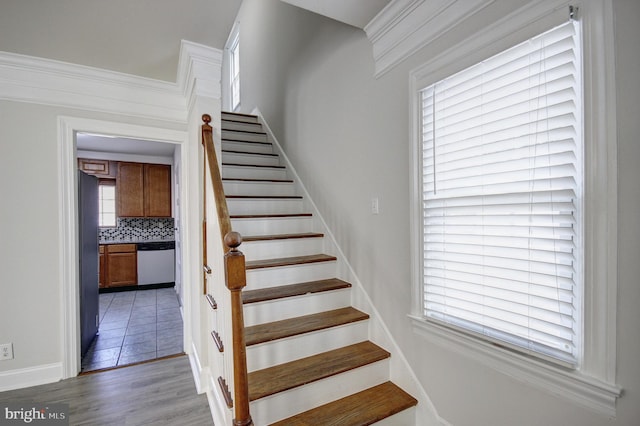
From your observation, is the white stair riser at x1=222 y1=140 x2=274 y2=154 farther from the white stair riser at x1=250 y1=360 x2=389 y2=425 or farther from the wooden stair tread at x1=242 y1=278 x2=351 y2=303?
the white stair riser at x1=250 y1=360 x2=389 y2=425

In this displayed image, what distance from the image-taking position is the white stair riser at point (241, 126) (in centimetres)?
416

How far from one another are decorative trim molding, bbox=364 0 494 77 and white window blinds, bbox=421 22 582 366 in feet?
0.92

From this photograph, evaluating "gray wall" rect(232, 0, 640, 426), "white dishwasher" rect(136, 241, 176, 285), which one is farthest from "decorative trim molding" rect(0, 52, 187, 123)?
"white dishwasher" rect(136, 241, 176, 285)

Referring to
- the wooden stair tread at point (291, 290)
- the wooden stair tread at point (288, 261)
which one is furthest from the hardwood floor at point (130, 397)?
the wooden stair tread at point (288, 261)

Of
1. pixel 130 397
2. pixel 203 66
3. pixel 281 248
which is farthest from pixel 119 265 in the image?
pixel 203 66

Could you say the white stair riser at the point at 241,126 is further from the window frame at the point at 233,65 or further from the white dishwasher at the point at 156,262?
the white dishwasher at the point at 156,262

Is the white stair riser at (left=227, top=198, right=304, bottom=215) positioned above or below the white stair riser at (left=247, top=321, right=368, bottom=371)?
above

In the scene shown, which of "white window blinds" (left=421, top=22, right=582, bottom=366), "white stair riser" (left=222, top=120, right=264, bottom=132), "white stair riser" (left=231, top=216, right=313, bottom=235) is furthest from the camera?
"white stair riser" (left=222, top=120, right=264, bottom=132)

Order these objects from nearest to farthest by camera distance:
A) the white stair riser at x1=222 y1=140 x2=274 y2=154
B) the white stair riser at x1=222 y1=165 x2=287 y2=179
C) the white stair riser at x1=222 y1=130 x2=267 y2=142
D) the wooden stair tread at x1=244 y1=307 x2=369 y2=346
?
1. the wooden stair tread at x1=244 y1=307 x2=369 y2=346
2. the white stair riser at x1=222 y1=165 x2=287 y2=179
3. the white stair riser at x1=222 y1=140 x2=274 y2=154
4. the white stair riser at x1=222 y1=130 x2=267 y2=142

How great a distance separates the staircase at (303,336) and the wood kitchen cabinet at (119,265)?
3749 millimetres

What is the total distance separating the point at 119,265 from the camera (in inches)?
217

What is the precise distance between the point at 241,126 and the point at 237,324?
11.9 ft

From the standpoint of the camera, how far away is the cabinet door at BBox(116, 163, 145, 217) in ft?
18.6

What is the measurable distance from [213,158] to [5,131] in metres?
1.86
